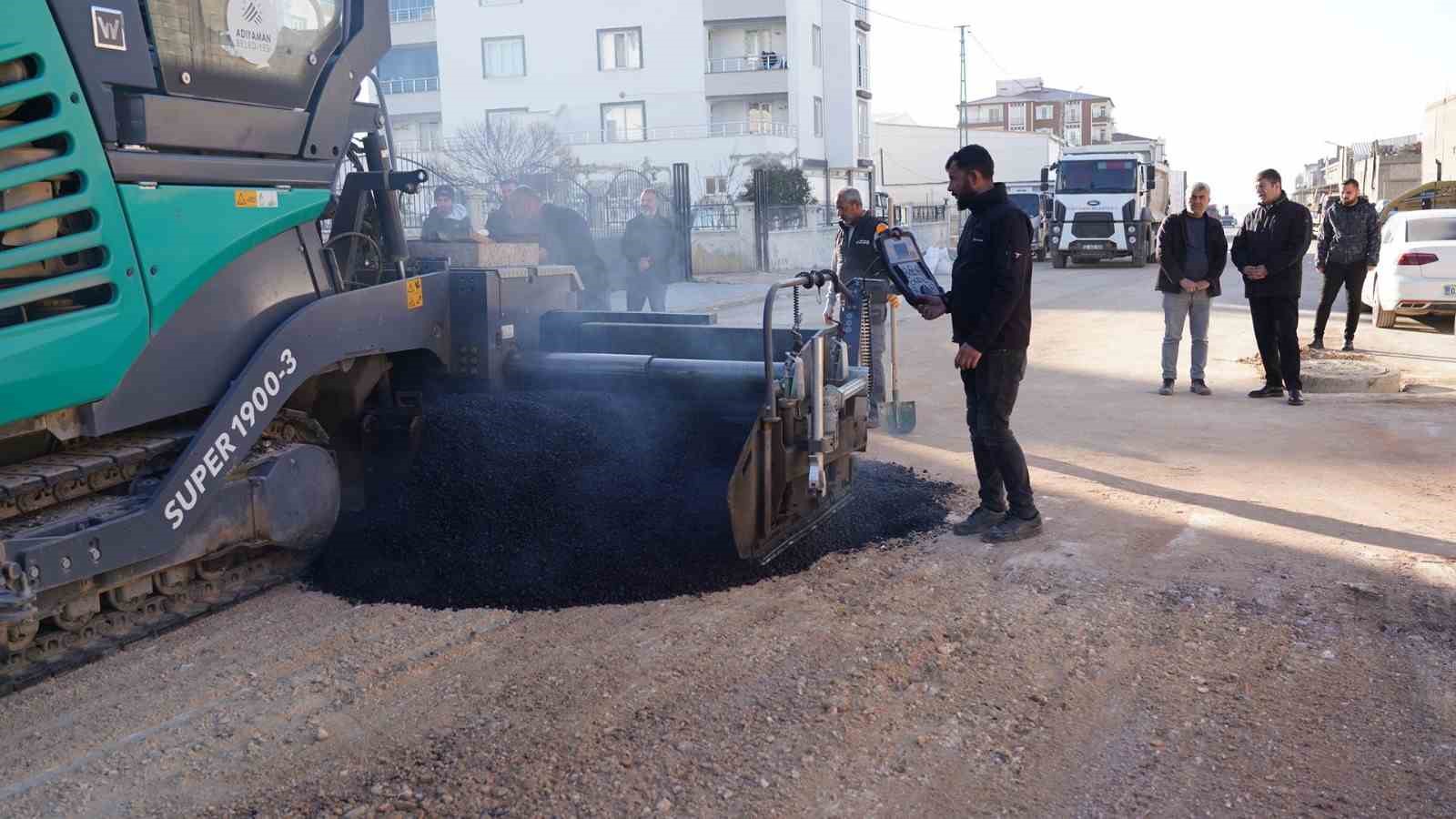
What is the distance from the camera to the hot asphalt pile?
17.7ft

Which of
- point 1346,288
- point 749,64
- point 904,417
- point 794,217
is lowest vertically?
point 904,417

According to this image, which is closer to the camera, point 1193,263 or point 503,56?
point 1193,263

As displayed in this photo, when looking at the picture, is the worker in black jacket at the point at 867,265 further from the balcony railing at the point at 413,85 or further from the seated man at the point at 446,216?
the balcony railing at the point at 413,85

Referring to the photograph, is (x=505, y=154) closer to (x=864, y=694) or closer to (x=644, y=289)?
(x=644, y=289)

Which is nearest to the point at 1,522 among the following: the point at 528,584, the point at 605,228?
the point at 528,584

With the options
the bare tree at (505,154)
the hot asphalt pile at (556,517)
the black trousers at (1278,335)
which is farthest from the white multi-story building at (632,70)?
the hot asphalt pile at (556,517)

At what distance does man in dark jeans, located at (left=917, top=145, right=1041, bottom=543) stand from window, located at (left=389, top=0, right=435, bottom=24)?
45641 millimetres

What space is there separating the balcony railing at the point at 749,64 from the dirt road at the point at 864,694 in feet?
132

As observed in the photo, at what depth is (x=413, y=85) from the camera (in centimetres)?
4869

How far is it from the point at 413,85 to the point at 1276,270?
44.1 metres

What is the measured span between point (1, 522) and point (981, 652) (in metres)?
3.43

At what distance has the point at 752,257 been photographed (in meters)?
28.3

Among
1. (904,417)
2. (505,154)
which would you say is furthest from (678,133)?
(904,417)

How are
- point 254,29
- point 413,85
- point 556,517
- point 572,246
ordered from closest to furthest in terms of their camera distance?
point 254,29 → point 556,517 → point 572,246 → point 413,85
